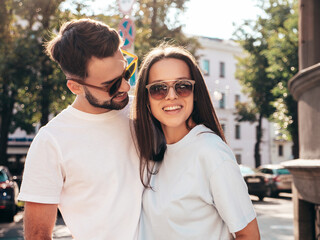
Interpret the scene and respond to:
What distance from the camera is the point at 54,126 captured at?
255cm

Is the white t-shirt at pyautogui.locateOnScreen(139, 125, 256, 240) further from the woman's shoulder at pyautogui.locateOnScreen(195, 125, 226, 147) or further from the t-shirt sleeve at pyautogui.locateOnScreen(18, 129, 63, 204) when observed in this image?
the t-shirt sleeve at pyautogui.locateOnScreen(18, 129, 63, 204)

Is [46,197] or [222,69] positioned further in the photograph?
[222,69]

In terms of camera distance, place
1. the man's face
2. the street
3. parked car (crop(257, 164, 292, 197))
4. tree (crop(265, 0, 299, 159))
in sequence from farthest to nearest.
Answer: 1. parked car (crop(257, 164, 292, 197))
2. tree (crop(265, 0, 299, 159))
3. the street
4. the man's face

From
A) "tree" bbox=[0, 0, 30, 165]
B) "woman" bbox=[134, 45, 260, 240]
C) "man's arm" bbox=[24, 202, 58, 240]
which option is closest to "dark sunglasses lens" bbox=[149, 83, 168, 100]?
"woman" bbox=[134, 45, 260, 240]

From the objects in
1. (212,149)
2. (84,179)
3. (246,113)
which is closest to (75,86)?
(84,179)

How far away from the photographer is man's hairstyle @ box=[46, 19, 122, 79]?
8.61ft

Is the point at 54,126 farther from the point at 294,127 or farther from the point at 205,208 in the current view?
the point at 294,127

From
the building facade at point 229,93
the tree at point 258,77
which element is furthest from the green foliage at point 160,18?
the building facade at point 229,93

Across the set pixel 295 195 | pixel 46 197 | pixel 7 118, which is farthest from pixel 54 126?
pixel 7 118

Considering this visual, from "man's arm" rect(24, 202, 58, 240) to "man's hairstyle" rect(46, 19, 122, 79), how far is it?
747 millimetres

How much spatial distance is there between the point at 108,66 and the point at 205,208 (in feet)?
3.11

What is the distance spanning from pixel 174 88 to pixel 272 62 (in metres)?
19.5

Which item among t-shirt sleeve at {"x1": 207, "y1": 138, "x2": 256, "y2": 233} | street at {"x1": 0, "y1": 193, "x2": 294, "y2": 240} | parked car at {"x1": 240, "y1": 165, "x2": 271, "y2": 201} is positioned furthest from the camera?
parked car at {"x1": 240, "y1": 165, "x2": 271, "y2": 201}

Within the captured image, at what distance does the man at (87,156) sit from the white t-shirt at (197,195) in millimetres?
148
